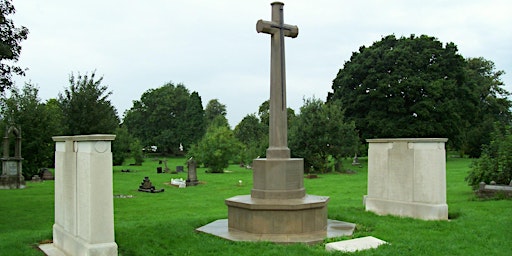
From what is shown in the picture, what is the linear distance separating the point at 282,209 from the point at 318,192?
417 inches

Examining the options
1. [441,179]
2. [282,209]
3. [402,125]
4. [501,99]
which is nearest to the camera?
[282,209]

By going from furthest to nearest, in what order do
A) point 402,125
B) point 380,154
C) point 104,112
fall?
point 402,125 < point 104,112 < point 380,154

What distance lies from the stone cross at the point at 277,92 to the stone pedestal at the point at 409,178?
2899 millimetres

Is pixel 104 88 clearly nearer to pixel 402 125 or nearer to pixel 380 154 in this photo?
pixel 402 125

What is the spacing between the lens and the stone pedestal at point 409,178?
10.4m

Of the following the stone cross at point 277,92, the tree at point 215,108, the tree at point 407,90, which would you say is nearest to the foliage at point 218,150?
the tree at point 407,90

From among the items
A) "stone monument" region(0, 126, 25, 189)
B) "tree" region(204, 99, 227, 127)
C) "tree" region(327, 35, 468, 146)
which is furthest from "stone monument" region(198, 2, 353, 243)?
"tree" region(204, 99, 227, 127)

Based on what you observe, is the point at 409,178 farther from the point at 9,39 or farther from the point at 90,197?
the point at 9,39

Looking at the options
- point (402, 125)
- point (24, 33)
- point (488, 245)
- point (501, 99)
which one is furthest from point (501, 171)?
point (501, 99)

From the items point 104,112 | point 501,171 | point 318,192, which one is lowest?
point 318,192

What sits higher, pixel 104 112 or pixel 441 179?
pixel 104 112

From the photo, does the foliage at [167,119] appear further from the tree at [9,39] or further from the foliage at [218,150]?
the tree at [9,39]

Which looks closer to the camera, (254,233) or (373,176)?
(254,233)

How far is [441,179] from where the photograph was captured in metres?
10.4
